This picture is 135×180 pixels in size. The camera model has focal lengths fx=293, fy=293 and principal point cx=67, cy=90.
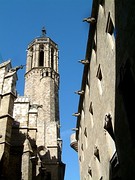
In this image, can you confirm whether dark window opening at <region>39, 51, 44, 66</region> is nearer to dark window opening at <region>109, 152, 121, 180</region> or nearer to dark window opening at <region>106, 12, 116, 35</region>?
dark window opening at <region>106, 12, 116, 35</region>

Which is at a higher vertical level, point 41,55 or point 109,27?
point 41,55

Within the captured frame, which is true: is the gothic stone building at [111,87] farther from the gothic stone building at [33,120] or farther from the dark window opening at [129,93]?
the gothic stone building at [33,120]

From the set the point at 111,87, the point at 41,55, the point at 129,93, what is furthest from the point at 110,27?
the point at 41,55

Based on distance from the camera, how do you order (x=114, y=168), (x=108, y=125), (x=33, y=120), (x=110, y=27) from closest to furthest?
(x=114, y=168) < (x=110, y=27) < (x=108, y=125) < (x=33, y=120)

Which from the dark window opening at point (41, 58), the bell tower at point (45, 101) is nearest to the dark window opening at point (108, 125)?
the bell tower at point (45, 101)

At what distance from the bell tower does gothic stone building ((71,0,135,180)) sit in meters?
8.78

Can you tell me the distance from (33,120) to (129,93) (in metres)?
17.2

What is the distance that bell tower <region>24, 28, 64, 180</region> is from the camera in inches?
953

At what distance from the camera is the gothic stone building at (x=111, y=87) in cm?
616

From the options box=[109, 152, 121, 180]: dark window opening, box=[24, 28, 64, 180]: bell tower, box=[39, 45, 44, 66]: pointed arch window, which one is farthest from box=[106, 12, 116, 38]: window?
box=[39, 45, 44, 66]: pointed arch window

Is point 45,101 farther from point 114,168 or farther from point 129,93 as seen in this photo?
point 129,93

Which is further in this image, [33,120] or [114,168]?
[33,120]

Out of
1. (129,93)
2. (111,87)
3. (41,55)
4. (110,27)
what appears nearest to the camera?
(129,93)

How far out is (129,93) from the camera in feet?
21.0
